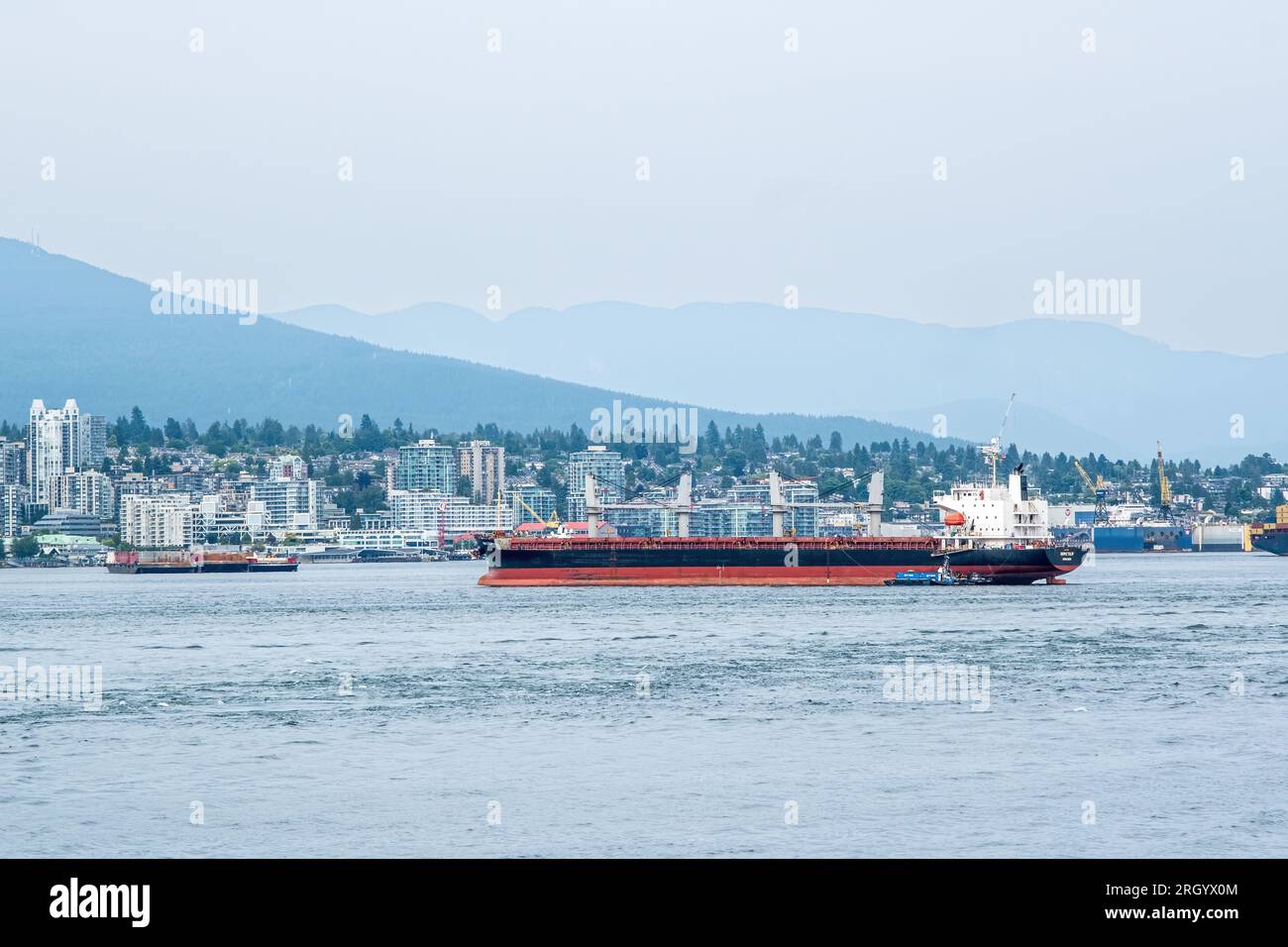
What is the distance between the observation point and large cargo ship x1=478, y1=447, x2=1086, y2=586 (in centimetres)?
8938

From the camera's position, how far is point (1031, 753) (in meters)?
26.0

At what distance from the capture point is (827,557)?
9069 centimetres

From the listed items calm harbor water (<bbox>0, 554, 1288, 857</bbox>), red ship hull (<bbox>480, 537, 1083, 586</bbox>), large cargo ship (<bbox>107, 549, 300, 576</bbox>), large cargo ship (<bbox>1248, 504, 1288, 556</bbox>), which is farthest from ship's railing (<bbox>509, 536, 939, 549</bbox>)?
large cargo ship (<bbox>1248, 504, 1288, 556</bbox>)

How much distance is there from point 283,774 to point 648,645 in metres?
24.2

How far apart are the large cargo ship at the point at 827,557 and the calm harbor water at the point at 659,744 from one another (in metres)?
32.2

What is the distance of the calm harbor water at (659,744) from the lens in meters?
20.0

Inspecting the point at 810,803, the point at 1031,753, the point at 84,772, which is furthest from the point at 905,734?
the point at 84,772

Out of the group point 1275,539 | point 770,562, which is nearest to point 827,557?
point 770,562

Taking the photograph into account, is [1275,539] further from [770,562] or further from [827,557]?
[770,562]

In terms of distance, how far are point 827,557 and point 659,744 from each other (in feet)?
210

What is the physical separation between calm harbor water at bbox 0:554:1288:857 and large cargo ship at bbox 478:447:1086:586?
32160mm

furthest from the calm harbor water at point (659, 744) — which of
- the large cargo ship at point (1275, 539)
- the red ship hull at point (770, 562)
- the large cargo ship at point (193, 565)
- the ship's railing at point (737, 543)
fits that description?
the large cargo ship at point (1275, 539)

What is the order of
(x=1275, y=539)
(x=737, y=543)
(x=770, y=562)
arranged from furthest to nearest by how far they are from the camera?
1. (x=1275, y=539)
2. (x=737, y=543)
3. (x=770, y=562)
